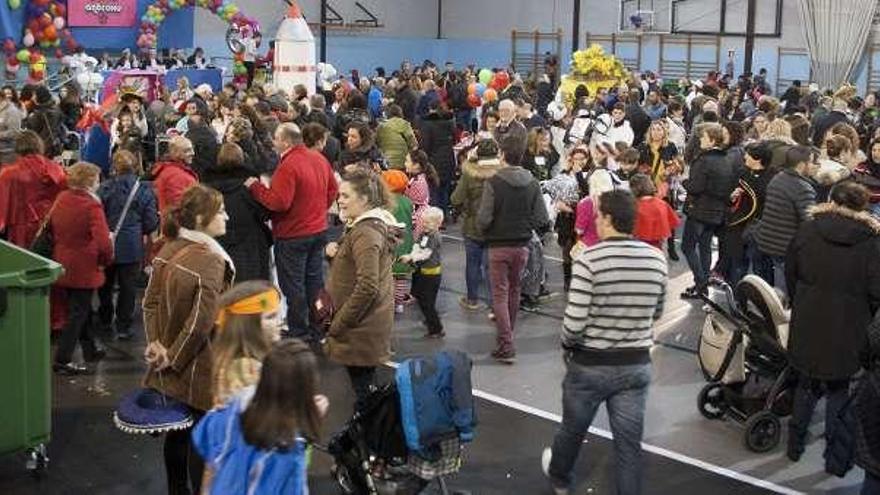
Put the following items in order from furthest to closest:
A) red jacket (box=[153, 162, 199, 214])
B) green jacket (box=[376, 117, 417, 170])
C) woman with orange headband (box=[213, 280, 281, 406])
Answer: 1. green jacket (box=[376, 117, 417, 170])
2. red jacket (box=[153, 162, 199, 214])
3. woman with orange headband (box=[213, 280, 281, 406])

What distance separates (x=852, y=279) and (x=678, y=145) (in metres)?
6.62

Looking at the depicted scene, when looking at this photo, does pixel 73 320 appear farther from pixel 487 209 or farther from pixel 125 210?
pixel 487 209

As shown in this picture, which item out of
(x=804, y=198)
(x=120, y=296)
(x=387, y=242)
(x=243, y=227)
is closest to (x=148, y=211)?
(x=120, y=296)

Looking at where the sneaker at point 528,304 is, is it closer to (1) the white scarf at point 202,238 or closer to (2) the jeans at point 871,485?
(2) the jeans at point 871,485

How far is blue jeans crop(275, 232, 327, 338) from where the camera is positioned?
688cm

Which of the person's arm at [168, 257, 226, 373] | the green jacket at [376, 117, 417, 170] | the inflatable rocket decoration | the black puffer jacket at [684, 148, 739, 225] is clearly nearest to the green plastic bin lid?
the person's arm at [168, 257, 226, 373]

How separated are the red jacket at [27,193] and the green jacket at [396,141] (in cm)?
350

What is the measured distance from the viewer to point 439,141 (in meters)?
11.0

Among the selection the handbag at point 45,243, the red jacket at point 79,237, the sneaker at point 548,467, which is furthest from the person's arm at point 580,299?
the handbag at point 45,243

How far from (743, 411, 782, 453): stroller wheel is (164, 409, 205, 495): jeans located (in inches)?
112

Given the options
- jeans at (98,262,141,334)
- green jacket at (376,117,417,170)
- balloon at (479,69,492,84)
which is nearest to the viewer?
jeans at (98,262,141,334)

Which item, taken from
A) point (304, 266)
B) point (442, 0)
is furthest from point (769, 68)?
point (304, 266)

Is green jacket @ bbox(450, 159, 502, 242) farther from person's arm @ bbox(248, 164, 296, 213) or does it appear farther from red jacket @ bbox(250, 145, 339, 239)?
person's arm @ bbox(248, 164, 296, 213)

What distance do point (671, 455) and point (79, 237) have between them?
3571 millimetres
